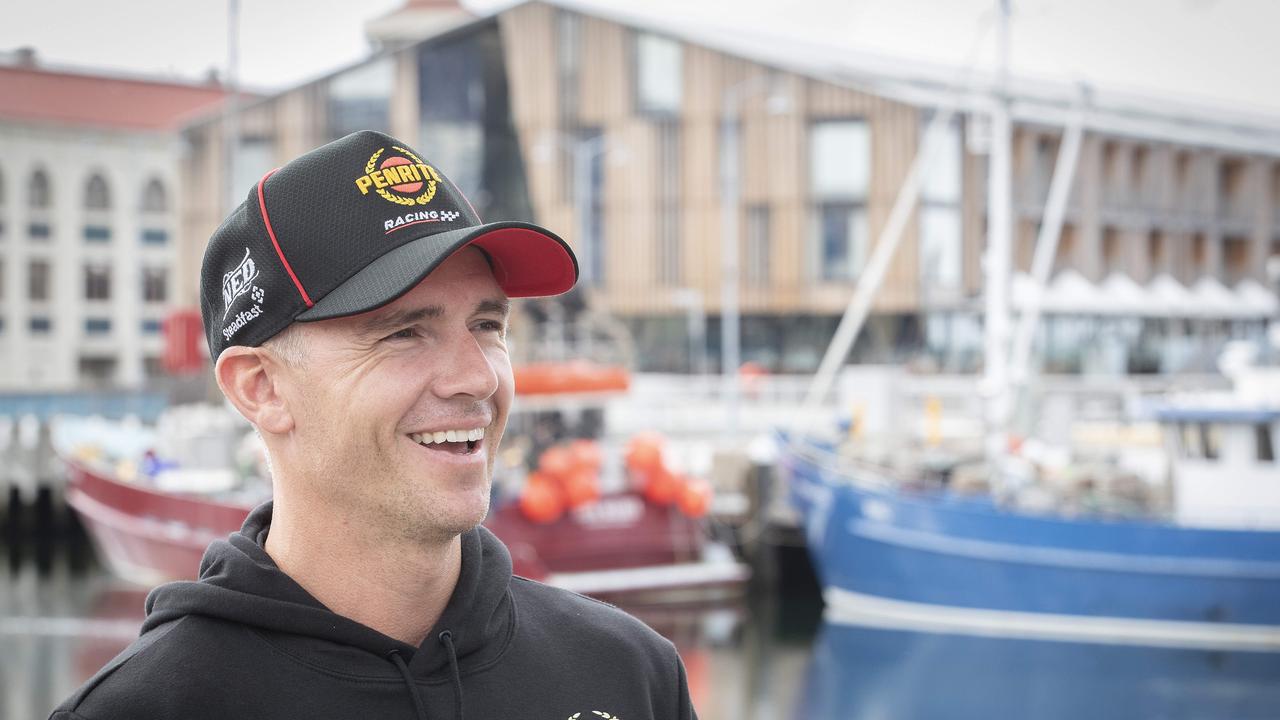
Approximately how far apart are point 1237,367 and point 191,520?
1489 centimetres

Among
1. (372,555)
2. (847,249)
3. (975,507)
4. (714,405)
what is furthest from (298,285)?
(847,249)

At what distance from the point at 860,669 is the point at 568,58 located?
30740 mm

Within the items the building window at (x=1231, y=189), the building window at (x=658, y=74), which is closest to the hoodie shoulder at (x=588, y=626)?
the building window at (x=658, y=74)

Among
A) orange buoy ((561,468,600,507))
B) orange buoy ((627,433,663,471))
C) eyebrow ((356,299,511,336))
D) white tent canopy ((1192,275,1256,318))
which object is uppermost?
eyebrow ((356,299,511,336))

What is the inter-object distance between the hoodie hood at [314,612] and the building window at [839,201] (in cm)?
4212

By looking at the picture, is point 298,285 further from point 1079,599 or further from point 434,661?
point 1079,599

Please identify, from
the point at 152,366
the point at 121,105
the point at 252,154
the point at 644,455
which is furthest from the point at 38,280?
the point at 644,455

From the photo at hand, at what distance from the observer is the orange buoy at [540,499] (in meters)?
17.9

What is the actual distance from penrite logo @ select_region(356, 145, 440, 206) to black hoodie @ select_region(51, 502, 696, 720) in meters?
0.51

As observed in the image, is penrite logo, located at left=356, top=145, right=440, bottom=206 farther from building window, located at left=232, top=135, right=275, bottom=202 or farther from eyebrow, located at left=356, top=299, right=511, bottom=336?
building window, located at left=232, top=135, right=275, bottom=202

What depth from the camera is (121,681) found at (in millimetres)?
1603

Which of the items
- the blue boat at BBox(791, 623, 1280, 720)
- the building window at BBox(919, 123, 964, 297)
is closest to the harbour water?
the blue boat at BBox(791, 623, 1280, 720)

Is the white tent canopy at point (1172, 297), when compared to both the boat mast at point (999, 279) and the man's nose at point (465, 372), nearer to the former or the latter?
the boat mast at point (999, 279)

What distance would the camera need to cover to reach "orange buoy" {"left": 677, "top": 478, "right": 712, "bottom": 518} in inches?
752
